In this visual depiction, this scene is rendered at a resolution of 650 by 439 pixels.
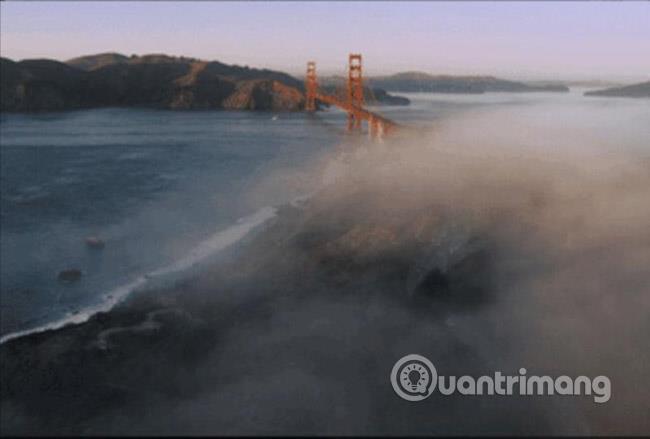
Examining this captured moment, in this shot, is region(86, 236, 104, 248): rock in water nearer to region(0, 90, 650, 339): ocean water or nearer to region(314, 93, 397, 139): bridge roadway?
region(0, 90, 650, 339): ocean water

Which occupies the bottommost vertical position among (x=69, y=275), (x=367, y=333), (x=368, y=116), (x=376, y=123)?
(x=69, y=275)

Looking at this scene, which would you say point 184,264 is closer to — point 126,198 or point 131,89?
point 126,198

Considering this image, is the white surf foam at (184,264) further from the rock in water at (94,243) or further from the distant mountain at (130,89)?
the distant mountain at (130,89)

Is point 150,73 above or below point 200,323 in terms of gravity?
above

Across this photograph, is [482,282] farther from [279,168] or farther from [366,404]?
[279,168]

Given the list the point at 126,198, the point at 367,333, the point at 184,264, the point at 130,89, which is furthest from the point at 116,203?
the point at 130,89

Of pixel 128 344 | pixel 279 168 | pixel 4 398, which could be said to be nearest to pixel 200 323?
pixel 128 344
